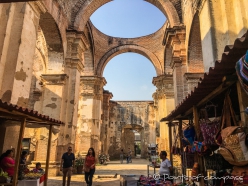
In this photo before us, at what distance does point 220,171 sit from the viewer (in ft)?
13.7

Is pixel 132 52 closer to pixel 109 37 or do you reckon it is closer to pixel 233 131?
pixel 109 37

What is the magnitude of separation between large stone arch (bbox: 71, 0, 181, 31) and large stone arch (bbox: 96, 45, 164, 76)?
6.15 metres

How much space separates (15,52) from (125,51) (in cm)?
1363

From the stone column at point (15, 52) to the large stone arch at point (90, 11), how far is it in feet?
16.3

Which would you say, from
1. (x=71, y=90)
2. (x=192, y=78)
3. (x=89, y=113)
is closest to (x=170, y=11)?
(x=192, y=78)

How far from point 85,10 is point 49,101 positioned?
5.14 metres

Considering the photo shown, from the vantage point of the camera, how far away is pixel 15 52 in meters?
5.57

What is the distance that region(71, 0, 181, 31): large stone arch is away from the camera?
10.6m

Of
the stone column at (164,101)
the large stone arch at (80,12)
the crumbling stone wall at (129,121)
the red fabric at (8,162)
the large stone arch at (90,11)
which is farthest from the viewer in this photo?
the crumbling stone wall at (129,121)

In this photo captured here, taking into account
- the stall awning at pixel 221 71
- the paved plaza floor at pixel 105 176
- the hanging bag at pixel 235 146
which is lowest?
the paved plaza floor at pixel 105 176

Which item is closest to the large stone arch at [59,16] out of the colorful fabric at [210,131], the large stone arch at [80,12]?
the large stone arch at [80,12]

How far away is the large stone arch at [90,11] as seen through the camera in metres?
10.6

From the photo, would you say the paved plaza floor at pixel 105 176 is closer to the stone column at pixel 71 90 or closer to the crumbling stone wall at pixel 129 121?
the stone column at pixel 71 90

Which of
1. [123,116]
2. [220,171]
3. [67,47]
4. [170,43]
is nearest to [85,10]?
[67,47]
